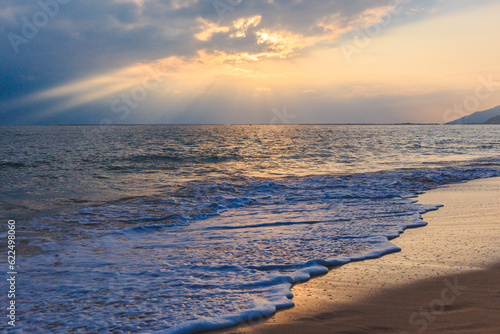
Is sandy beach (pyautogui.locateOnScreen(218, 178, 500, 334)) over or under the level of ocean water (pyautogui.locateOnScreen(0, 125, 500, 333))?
under

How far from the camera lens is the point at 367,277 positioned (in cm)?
448

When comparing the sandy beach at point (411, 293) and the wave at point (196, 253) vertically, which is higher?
the wave at point (196, 253)

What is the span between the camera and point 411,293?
12.9 ft

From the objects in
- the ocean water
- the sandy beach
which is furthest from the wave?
the sandy beach

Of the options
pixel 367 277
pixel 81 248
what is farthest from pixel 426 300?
pixel 81 248

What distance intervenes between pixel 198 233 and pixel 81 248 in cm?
224

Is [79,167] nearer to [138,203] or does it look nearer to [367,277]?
[138,203]

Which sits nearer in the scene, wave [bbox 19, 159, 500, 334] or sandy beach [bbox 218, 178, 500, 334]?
sandy beach [bbox 218, 178, 500, 334]

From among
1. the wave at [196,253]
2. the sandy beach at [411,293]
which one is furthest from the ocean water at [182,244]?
the sandy beach at [411,293]

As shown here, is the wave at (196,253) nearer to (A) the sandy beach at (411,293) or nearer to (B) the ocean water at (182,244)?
(B) the ocean water at (182,244)

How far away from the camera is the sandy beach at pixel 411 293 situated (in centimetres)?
325

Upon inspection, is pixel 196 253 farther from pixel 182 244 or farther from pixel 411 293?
pixel 411 293

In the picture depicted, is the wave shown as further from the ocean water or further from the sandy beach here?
the sandy beach

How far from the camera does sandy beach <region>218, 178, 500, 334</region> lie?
3.25 meters
